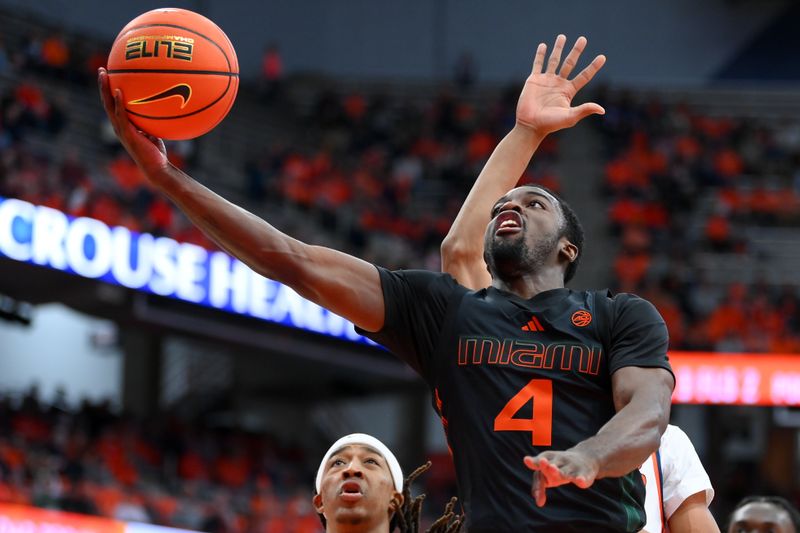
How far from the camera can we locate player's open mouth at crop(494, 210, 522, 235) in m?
3.66

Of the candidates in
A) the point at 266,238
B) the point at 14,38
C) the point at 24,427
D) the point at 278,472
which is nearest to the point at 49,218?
the point at 24,427

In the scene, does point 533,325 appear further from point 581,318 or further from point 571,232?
point 571,232

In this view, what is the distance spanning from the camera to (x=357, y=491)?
4590 mm

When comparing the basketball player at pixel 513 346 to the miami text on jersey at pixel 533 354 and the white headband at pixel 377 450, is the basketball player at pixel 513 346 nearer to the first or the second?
the miami text on jersey at pixel 533 354

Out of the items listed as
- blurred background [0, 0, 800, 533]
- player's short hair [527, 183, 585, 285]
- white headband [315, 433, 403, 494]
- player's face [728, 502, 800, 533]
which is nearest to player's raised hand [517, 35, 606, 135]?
player's short hair [527, 183, 585, 285]

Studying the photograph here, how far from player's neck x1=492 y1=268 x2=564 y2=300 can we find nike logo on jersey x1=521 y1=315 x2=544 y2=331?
0.14 m

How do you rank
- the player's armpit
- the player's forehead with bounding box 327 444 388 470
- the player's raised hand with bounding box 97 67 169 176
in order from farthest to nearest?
the player's forehead with bounding box 327 444 388 470
the player's armpit
the player's raised hand with bounding box 97 67 169 176

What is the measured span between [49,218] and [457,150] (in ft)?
36.2

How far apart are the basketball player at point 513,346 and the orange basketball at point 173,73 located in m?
0.20

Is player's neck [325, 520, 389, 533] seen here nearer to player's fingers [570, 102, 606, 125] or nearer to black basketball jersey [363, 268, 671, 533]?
black basketball jersey [363, 268, 671, 533]

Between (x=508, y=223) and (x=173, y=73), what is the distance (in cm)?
111

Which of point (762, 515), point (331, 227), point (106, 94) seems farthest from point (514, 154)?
point (331, 227)

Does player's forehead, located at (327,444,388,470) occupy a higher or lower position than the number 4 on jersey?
lower

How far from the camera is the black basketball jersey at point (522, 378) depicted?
3.34 metres
